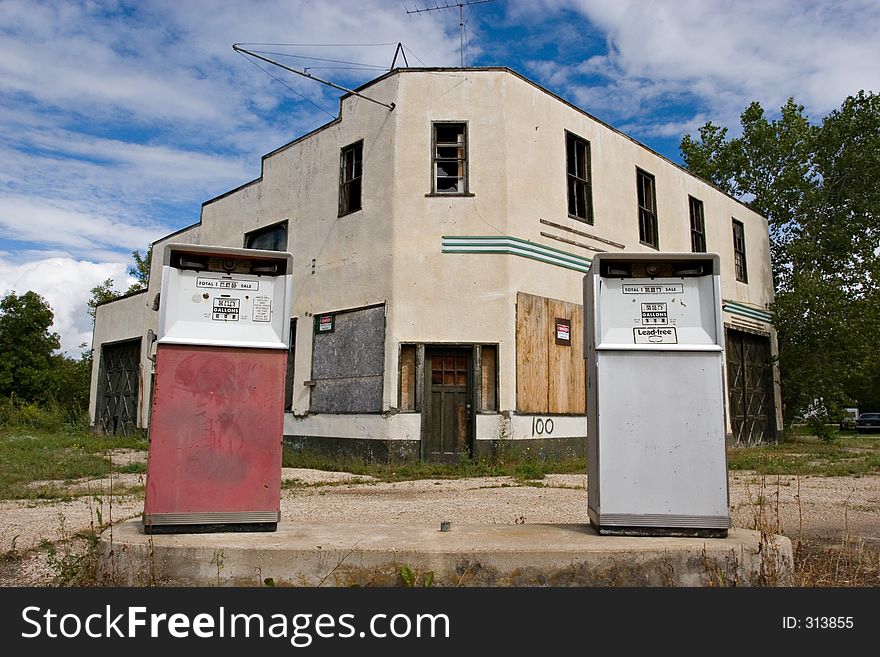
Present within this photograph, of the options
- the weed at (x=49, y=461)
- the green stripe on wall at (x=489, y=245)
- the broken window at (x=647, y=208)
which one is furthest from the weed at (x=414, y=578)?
the broken window at (x=647, y=208)

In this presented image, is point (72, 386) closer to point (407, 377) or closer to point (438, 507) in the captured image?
point (407, 377)

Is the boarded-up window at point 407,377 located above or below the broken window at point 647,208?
below

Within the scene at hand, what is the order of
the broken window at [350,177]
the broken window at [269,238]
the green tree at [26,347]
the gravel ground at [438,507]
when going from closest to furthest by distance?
the gravel ground at [438,507] → the broken window at [350,177] → the broken window at [269,238] → the green tree at [26,347]

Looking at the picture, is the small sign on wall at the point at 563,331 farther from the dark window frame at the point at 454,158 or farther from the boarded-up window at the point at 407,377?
the dark window frame at the point at 454,158

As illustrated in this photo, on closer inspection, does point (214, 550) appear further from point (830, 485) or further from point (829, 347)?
point (829, 347)

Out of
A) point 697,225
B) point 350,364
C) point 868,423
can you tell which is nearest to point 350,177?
point 350,364

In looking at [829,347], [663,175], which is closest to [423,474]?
[663,175]

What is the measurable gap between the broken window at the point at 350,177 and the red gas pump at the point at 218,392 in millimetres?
9461

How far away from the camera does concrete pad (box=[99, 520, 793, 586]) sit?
385cm

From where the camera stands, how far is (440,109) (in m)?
13.2

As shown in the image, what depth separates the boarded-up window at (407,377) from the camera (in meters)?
12.3

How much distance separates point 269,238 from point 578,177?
7360mm

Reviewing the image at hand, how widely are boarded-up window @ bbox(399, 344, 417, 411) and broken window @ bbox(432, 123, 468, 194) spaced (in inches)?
126

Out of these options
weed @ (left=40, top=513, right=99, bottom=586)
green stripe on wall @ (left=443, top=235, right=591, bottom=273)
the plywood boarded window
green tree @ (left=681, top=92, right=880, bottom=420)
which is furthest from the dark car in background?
weed @ (left=40, top=513, right=99, bottom=586)
